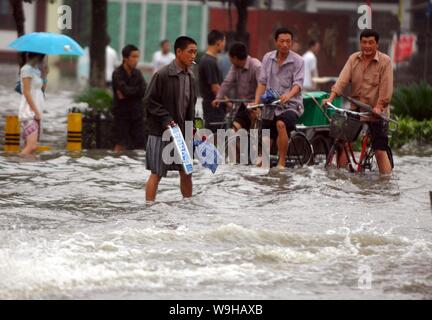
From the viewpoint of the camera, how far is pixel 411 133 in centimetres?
2109

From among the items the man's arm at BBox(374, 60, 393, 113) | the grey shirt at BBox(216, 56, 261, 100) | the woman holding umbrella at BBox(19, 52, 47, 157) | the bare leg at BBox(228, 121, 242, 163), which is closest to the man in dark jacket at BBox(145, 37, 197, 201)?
the man's arm at BBox(374, 60, 393, 113)

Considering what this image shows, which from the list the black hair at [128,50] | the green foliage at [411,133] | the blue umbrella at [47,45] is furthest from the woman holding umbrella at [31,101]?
the green foliage at [411,133]

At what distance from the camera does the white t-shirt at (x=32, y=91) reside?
A: 17.7 metres

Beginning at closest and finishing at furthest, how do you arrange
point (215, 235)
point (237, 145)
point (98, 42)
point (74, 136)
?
point (215, 235)
point (237, 145)
point (74, 136)
point (98, 42)

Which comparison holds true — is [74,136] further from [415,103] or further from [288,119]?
[415,103]

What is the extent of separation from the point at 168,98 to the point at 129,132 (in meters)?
6.71

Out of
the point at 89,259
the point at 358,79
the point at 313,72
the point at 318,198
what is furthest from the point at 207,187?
the point at 313,72

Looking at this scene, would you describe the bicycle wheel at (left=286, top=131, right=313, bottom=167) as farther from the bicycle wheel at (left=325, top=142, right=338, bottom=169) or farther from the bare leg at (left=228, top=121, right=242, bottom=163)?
the bare leg at (left=228, top=121, right=242, bottom=163)

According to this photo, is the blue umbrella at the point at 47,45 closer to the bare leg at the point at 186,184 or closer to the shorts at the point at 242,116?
the shorts at the point at 242,116

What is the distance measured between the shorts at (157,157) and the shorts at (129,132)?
6.44 m

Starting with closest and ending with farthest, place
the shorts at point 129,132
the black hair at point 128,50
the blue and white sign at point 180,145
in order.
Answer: the blue and white sign at point 180,145 < the black hair at point 128,50 < the shorts at point 129,132

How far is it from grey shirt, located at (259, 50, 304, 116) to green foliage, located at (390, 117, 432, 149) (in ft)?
16.1

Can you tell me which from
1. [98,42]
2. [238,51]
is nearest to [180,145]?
[238,51]
